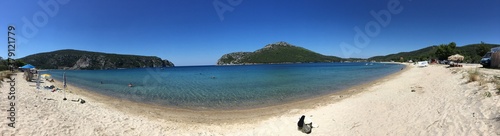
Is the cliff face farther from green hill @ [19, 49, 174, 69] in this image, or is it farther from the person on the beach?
the person on the beach

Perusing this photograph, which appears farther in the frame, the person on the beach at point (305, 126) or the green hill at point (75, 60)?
the green hill at point (75, 60)

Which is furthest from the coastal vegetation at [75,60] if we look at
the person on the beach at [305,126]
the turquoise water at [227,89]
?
the person on the beach at [305,126]

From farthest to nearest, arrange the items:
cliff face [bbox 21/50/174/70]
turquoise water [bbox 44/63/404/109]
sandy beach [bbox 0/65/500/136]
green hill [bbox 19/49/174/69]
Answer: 1. cliff face [bbox 21/50/174/70]
2. green hill [bbox 19/49/174/69]
3. turquoise water [bbox 44/63/404/109]
4. sandy beach [bbox 0/65/500/136]

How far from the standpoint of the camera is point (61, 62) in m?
139

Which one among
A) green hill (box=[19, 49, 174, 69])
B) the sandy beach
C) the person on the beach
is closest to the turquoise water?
the sandy beach

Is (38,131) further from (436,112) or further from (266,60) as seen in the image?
(266,60)

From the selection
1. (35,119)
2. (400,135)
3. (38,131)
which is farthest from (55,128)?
(400,135)

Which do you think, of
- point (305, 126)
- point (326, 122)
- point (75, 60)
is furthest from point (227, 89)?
point (75, 60)

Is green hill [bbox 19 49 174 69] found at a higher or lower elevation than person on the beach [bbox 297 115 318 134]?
higher

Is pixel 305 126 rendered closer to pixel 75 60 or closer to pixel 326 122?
pixel 326 122

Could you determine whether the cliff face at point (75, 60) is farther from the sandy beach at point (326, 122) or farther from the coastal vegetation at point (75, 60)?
the sandy beach at point (326, 122)

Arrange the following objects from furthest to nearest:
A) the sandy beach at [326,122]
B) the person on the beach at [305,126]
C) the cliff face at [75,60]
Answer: the cliff face at [75,60] → the person on the beach at [305,126] → the sandy beach at [326,122]

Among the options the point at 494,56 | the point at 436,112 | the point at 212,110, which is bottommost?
the point at 212,110

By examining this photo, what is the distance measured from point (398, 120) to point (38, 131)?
35.9 ft
